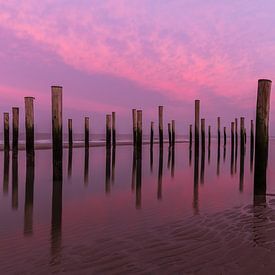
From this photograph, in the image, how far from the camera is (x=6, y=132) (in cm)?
1923

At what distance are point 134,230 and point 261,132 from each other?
13.3ft

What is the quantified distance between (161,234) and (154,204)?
2.02m

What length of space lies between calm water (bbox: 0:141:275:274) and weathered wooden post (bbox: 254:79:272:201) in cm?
38

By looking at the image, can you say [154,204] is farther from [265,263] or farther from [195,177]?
[195,177]

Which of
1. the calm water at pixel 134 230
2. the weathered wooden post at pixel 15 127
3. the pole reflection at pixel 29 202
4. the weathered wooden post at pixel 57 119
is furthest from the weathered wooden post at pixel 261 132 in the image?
the weathered wooden post at pixel 15 127

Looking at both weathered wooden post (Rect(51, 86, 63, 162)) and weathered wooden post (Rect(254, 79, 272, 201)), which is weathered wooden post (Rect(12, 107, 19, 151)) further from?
weathered wooden post (Rect(254, 79, 272, 201))

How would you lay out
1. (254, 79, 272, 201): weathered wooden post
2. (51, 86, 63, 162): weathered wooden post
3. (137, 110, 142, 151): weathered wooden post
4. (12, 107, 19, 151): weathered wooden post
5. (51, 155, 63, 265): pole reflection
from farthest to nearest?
(137, 110, 142, 151): weathered wooden post
(12, 107, 19, 151): weathered wooden post
(51, 86, 63, 162): weathered wooden post
(254, 79, 272, 201): weathered wooden post
(51, 155, 63, 265): pole reflection

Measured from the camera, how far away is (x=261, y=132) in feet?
23.2

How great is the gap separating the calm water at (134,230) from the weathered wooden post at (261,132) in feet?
1.24

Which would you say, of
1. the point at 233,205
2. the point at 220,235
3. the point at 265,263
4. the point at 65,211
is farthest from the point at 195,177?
the point at 265,263

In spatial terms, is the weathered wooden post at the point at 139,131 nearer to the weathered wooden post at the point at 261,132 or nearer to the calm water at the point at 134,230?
the calm water at the point at 134,230

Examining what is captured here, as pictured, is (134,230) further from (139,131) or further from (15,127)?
(139,131)

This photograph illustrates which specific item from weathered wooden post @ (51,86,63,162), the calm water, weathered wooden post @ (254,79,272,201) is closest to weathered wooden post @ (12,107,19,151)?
weathered wooden post @ (51,86,63,162)

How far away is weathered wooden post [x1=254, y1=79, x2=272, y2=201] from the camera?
6.88 m
